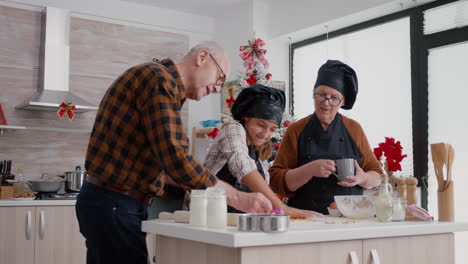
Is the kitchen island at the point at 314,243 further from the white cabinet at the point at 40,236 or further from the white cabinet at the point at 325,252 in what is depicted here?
the white cabinet at the point at 40,236

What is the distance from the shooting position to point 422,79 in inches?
168

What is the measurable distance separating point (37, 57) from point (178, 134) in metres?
3.85

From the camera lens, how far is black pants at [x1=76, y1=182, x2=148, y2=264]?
1.78 metres

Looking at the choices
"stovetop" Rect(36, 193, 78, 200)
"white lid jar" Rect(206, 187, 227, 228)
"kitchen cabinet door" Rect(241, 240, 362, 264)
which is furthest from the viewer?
"stovetop" Rect(36, 193, 78, 200)

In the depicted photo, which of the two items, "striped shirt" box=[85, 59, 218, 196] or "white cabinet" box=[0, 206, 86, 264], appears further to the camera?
"white cabinet" box=[0, 206, 86, 264]

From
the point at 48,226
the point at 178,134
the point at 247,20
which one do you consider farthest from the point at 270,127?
the point at 247,20

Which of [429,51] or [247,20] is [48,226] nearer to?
[247,20]

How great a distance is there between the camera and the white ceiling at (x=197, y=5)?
553 cm

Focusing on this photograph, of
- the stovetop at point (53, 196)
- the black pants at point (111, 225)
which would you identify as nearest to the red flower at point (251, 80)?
the stovetop at point (53, 196)

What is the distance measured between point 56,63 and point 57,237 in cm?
161

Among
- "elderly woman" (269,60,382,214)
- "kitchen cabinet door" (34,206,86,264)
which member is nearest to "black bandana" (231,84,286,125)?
"elderly woman" (269,60,382,214)

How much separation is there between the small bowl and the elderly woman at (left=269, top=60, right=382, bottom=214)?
0.88ft

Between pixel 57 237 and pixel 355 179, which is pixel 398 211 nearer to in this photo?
pixel 355 179

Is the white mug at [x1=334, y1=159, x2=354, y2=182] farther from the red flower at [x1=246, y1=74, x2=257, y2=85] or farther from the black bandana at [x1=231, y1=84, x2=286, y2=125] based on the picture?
the red flower at [x1=246, y1=74, x2=257, y2=85]
